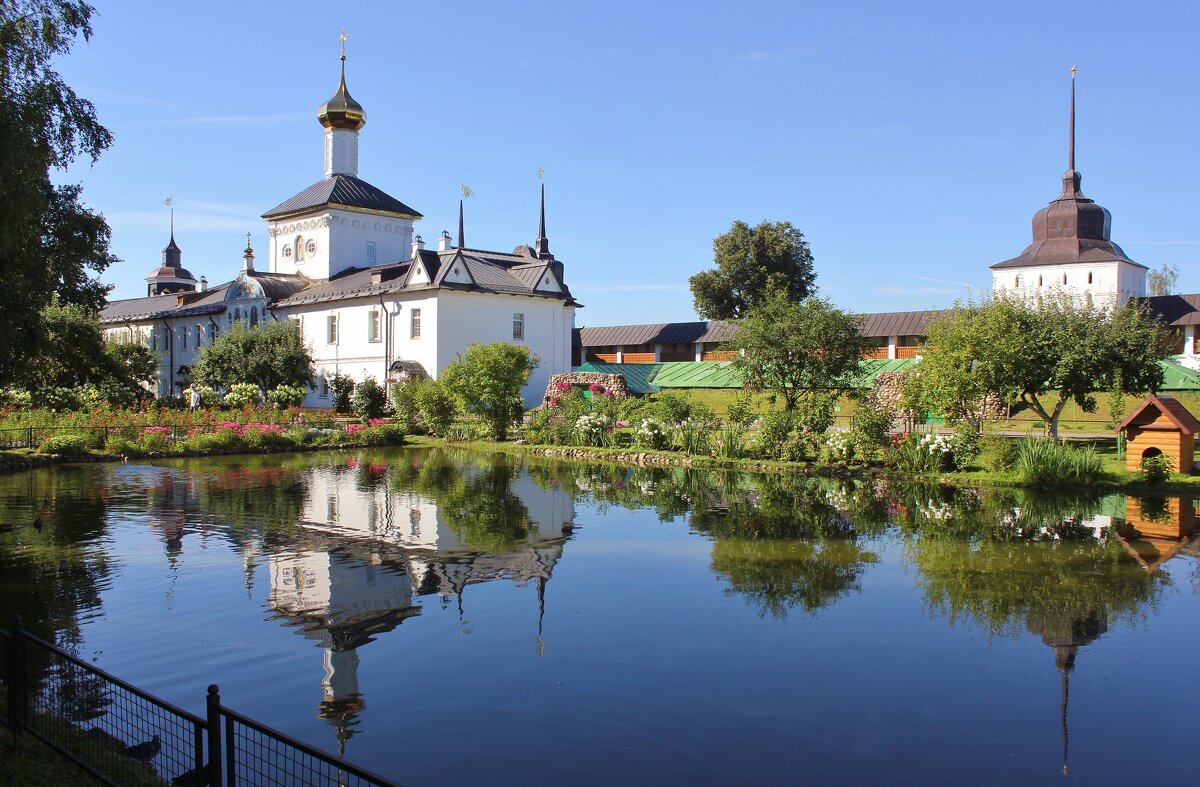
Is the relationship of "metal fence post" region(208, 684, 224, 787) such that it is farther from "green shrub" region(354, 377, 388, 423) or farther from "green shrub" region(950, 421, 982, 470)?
"green shrub" region(354, 377, 388, 423)

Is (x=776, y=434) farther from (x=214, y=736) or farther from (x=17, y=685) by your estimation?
(x=214, y=736)

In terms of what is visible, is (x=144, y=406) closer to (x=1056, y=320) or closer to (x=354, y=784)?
(x=1056, y=320)

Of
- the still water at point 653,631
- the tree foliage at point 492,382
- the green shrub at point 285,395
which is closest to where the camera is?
the still water at point 653,631

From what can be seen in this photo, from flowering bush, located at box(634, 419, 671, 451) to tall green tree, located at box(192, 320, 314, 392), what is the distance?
22.0 m

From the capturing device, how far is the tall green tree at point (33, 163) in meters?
11.1

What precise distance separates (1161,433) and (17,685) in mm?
20626

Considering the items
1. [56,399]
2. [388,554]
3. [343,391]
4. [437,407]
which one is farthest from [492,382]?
[388,554]

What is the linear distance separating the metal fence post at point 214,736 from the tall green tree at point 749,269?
183ft

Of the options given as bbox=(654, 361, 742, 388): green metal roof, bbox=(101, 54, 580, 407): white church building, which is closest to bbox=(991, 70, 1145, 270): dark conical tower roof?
bbox=(654, 361, 742, 388): green metal roof

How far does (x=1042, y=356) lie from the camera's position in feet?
73.6

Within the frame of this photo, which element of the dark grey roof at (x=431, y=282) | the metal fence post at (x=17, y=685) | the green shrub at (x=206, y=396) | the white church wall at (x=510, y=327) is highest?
the dark grey roof at (x=431, y=282)

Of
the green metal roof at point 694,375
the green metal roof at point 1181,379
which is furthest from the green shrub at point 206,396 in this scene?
the green metal roof at point 1181,379

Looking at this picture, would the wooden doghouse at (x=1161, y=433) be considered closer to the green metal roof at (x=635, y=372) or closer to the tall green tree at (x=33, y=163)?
the tall green tree at (x=33, y=163)

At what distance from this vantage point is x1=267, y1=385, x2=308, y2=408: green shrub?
130 ft
